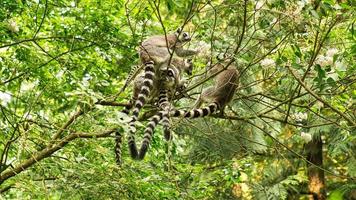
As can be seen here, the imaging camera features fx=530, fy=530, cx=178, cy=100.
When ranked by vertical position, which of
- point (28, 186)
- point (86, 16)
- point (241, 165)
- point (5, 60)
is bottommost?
point (28, 186)

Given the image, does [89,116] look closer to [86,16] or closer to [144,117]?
[144,117]

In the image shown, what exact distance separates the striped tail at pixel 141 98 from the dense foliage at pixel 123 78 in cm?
17

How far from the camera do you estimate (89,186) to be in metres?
4.54

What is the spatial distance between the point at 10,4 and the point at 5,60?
559 mm

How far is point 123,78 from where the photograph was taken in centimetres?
707

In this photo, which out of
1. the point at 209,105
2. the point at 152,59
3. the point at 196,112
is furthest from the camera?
the point at 209,105

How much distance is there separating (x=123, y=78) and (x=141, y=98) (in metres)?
2.59

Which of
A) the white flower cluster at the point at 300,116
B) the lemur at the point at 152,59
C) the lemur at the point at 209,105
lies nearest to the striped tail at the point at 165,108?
the lemur at the point at 209,105

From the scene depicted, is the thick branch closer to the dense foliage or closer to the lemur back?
the dense foliage

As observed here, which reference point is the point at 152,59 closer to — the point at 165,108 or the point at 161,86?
the point at 161,86

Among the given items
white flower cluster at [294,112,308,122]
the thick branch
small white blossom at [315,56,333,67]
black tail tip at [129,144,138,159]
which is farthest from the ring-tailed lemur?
small white blossom at [315,56,333,67]

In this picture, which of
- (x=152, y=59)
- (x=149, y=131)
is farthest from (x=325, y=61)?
(x=152, y=59)

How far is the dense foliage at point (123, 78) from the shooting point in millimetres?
3949

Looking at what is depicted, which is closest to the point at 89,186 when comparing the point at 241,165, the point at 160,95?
the point at 160,95
